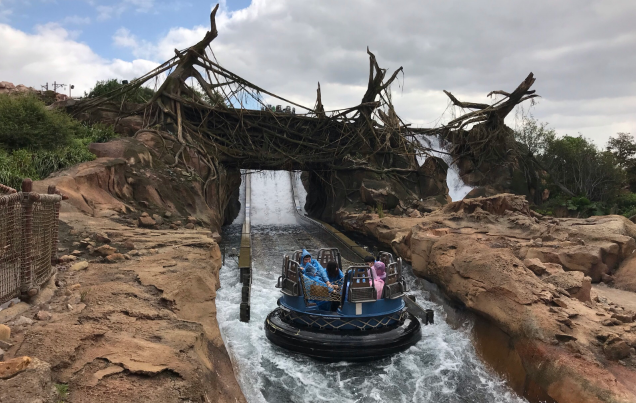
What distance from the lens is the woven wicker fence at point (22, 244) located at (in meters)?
3.70

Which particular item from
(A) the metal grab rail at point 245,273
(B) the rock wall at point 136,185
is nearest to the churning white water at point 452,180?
(A) the metal grab rail at point 245,273

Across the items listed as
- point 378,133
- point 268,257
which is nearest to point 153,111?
point 268,257

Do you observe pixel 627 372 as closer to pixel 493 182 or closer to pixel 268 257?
pixel 268 257

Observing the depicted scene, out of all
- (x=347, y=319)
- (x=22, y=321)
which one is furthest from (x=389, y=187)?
(x=22, y=321)

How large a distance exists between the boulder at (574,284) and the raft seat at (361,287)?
2.76 m

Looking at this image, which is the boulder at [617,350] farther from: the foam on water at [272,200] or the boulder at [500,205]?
the foam on water at [272,200]

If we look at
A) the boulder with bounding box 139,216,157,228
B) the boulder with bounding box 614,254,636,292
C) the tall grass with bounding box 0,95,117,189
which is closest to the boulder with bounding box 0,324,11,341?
the boulder with bounding box 139,216,157,228

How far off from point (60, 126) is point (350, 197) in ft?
37.8

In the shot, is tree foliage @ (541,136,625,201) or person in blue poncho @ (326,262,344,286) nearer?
person in blue poncho @ (326,262,344,286)

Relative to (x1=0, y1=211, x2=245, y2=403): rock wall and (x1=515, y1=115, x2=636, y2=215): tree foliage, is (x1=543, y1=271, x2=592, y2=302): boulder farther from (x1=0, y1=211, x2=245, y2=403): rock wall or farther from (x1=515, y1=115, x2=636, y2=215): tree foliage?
(x1=515, y1=115, x2=636, y2=215): tree foliage

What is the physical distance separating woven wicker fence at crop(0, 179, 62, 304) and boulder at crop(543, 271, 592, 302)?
682 centimetres

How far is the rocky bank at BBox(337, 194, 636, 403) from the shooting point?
5.32 m

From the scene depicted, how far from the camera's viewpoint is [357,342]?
6812 millimetres

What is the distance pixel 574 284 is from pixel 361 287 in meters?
3.22
